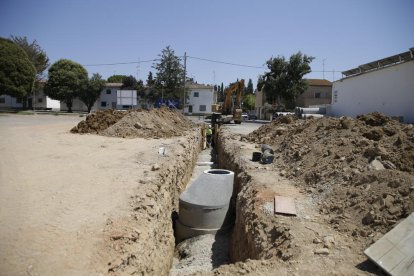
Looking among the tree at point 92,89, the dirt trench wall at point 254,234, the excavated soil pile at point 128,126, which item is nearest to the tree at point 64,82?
the tree at point 92,89

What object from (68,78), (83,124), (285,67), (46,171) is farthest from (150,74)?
(46,171)

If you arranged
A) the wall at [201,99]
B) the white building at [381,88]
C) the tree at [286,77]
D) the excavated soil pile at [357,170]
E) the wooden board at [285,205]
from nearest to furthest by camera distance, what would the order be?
the excavated soil pile at [357,170] → the wooden board at [285,205] → the white building at [381,88] → the tree at [286,77] → the wall at [201,99]

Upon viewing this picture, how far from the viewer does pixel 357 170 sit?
697cm

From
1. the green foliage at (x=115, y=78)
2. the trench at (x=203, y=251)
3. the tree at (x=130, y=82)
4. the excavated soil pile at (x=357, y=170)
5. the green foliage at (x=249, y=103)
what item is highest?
the green foliage at (x=115, y=78)

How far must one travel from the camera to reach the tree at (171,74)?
52875 mm

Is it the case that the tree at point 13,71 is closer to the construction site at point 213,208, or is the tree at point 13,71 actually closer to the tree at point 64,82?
the tree at point 64,82

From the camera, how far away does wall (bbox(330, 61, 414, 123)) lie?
59.9ft

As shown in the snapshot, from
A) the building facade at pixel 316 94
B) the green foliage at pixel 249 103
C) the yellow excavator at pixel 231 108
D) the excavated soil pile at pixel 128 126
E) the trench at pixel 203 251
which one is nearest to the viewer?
the trench at pixel 203 251

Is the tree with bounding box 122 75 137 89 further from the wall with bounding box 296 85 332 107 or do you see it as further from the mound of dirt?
the mound of dirt

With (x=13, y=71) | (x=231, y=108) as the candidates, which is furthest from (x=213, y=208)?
(x=13, y=71)

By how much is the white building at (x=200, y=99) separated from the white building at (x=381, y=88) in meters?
35.6

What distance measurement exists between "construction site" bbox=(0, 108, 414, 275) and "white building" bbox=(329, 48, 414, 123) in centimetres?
976

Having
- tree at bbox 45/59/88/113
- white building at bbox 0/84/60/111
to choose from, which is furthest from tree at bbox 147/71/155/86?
white building at bbox 0/84/60/111

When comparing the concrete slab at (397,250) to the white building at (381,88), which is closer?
the concrete slab at (397,250)
